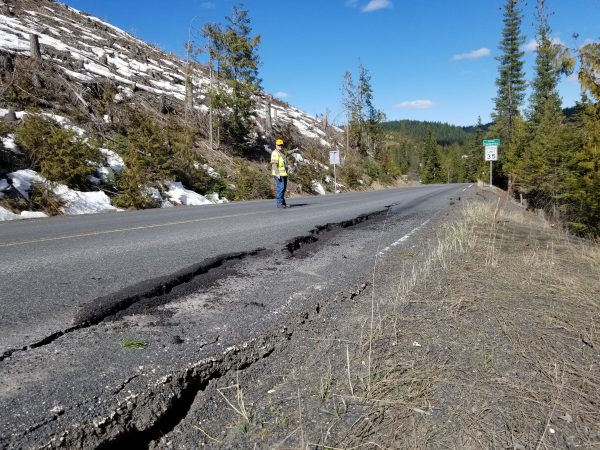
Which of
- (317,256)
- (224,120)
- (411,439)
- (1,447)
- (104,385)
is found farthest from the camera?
(224,120)

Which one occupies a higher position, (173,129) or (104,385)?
(173,129)

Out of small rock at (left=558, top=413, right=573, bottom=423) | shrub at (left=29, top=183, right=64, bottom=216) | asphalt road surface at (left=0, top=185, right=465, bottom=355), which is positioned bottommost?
small rock at (left=558, top=413, right=573, bottom=423)

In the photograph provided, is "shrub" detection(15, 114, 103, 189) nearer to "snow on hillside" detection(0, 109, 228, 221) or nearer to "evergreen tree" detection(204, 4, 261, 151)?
"snow on hillside" detection(0, 109, 228, 221)

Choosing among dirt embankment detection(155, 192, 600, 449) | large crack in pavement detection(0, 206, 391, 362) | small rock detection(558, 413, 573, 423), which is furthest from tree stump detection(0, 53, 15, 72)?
small rock detection(558, 413, 573, 423)

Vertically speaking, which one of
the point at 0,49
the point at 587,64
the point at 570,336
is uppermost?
the point at 0,49

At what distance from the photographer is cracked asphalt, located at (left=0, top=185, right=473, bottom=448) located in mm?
1719

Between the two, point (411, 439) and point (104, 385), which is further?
point (104, 385)

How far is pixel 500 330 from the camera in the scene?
2.67 meters

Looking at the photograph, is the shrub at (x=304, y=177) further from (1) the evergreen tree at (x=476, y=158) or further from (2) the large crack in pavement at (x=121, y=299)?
(1) the evergreen tree at (x=476, y=158)

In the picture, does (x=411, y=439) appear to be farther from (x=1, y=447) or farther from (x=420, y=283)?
(x=420, y=283)

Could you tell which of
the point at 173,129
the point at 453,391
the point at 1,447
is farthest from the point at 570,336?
the point at 173,129

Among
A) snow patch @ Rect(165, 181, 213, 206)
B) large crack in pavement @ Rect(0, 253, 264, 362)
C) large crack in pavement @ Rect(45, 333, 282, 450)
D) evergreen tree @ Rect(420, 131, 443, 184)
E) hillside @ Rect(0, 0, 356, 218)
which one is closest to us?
large crack in pavement @ Rect(45, 333, 282, 450)

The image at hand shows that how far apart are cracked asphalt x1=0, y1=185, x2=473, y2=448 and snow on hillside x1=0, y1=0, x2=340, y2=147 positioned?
1300cm

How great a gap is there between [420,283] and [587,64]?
27.8 feet
